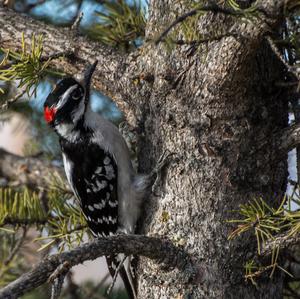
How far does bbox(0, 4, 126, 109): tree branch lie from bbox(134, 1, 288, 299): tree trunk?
0.29 meters

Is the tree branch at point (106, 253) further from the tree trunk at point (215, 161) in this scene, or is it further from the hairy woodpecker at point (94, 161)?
the hairy woodpecker at point (94, 161)

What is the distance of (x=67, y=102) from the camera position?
2885 mm

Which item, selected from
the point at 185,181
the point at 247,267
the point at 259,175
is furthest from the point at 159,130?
the point at 247,267

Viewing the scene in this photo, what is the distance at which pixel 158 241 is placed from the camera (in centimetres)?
215

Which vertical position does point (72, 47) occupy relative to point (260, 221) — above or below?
above

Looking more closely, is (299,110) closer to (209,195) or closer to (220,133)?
(220,133)

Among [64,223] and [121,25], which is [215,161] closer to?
[64,223]

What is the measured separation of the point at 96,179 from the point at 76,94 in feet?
Result: 1.38

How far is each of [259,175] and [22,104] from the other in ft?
6.03

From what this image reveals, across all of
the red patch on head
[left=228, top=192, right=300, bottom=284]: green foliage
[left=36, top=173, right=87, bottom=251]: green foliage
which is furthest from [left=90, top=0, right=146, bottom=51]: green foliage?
[left=228, top=192, right=300, bottom=284]: green foliage

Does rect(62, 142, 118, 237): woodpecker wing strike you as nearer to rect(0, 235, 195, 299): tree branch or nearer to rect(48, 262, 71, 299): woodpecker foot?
rect(0, 235, 195, 299): tree branch

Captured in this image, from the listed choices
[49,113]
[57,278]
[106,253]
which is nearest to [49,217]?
[49,113]

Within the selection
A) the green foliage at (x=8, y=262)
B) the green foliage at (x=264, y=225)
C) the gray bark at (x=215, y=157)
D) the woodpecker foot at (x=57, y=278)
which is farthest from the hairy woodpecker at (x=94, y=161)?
the woodpecker foot at (x=57, y=278)

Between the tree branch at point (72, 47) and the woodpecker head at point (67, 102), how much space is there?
0.09 m
